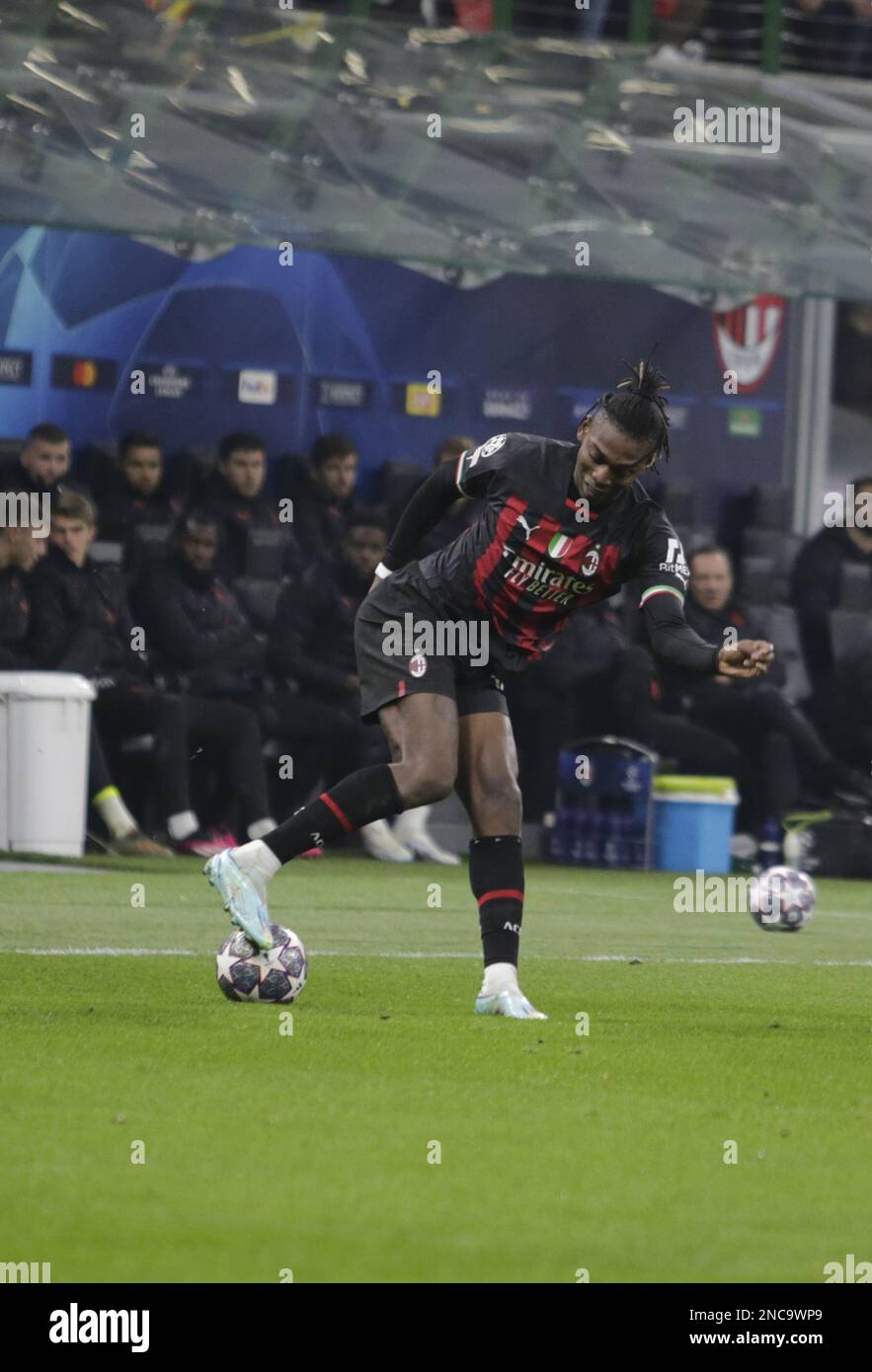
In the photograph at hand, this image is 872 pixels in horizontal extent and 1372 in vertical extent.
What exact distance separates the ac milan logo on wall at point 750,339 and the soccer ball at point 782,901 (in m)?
7.62

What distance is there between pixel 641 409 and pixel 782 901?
509 centimetres

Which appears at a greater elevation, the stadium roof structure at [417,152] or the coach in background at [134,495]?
the stadium roof structure at [417,152]

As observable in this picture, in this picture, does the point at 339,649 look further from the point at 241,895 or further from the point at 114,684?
the point at 241,895

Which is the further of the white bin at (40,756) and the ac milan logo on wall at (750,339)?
the ac milan logo on wall at (750,339)

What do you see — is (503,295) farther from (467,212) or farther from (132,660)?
(132,660)

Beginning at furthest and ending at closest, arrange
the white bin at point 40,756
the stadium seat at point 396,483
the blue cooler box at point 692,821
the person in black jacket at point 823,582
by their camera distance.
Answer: the person in black jacket at point 823,582 → the stadium seat at point 396,483 → the blue cooler box at point 692,821 → the white bin at point 40,756

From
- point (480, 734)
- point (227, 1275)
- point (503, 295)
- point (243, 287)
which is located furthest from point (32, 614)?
point (227, 1275)

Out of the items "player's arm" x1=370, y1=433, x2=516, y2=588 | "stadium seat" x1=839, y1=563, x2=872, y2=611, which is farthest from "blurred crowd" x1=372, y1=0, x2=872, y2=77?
"player's arm" x1=370, y1=433, x2=516, y2=588

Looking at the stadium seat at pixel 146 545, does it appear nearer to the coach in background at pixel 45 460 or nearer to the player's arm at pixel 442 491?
the coach in background at pixel 45 460

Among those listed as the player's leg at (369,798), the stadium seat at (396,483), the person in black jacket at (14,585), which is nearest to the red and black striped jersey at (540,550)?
the player's leg at (369,798)

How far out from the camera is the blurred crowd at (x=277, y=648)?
1466cm

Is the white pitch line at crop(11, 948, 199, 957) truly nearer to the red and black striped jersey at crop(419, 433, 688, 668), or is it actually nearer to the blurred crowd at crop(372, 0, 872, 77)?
the red and black striped jersey at crop(419, 433, 688, 668)

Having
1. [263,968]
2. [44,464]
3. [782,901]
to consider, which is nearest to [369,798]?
[263,968]

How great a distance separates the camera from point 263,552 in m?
16.0
